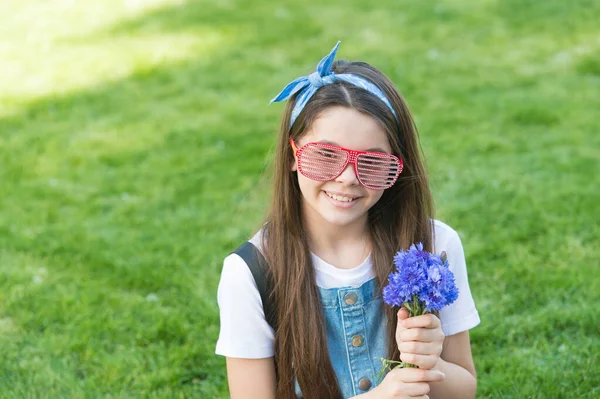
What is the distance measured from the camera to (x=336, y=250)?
2.72 metres

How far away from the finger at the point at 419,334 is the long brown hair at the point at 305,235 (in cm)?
44

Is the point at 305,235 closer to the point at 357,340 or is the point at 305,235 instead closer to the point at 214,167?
the point at 357,340

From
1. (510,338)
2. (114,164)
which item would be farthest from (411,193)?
(114,164)

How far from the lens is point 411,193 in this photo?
269cm

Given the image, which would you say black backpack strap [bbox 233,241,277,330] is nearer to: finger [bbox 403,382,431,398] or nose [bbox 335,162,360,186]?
nose [bbox 335,162,360,186]

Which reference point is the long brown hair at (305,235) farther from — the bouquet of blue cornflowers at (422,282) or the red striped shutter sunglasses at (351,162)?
the bouquet of blue cornflowers at (422,282)

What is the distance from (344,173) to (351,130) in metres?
0.13

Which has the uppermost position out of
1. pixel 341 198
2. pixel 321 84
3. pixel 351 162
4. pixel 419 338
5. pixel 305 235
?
pixel 321 84

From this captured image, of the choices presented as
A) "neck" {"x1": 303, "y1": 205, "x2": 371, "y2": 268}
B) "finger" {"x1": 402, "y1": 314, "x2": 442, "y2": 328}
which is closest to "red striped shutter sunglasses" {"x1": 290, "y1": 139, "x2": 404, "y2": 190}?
"neck" {"x1": 303, "y1": 205, "x2": 371, "y2": 268}

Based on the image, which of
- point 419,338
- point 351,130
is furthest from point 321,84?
point 419,338

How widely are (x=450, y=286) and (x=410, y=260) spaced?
12 centimetres

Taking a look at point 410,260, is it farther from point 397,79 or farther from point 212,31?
point 212,31

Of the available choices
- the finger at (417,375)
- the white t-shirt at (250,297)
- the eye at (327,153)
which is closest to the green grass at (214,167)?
the white t-shirt at (250,297)

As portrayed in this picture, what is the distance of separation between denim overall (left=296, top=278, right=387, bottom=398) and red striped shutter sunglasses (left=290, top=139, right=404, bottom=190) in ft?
1.23
